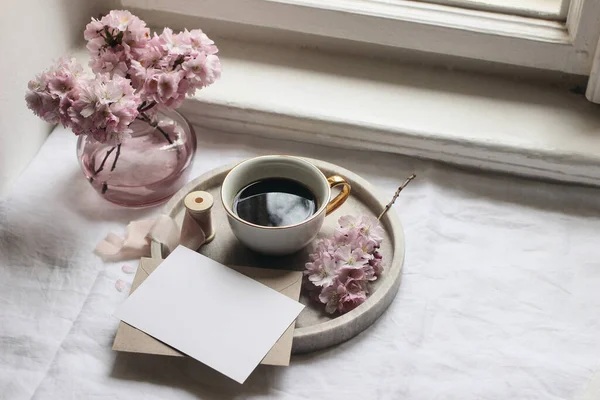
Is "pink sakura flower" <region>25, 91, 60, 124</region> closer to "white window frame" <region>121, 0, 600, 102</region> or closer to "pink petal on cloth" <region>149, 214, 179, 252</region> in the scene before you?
"pink petal on cloth" <region>149, 214, 179, 252</region>

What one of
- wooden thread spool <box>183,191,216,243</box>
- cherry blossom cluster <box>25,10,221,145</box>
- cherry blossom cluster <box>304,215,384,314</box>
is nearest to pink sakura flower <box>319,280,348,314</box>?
cherry blossom cluster <box>304,215,384,314</box>

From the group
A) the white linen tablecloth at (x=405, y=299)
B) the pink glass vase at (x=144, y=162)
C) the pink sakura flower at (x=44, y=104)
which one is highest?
the pink sakura flower at (x=44, y=104)

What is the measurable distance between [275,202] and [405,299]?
0.17 m

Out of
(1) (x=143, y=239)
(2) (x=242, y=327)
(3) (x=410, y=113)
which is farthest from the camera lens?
(3) (x=410, y=113)

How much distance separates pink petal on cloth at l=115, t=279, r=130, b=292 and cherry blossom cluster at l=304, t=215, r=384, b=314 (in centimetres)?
19

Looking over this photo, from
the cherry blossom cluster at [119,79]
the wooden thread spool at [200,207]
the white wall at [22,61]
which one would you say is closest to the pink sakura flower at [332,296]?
the wooden thread spool at [200,207]

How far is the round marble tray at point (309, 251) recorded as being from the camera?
2.18ft

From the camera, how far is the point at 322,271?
696mm

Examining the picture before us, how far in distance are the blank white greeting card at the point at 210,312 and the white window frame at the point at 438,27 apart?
0.38m

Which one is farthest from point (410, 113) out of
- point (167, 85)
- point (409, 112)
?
point (167, 85)

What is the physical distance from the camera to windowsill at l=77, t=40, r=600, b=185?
0.84m

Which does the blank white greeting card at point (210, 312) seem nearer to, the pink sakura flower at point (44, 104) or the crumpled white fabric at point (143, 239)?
the crumpled white fabric at point (143, 239)

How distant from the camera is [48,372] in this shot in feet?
2.15

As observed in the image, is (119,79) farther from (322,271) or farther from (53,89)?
(322,271)
